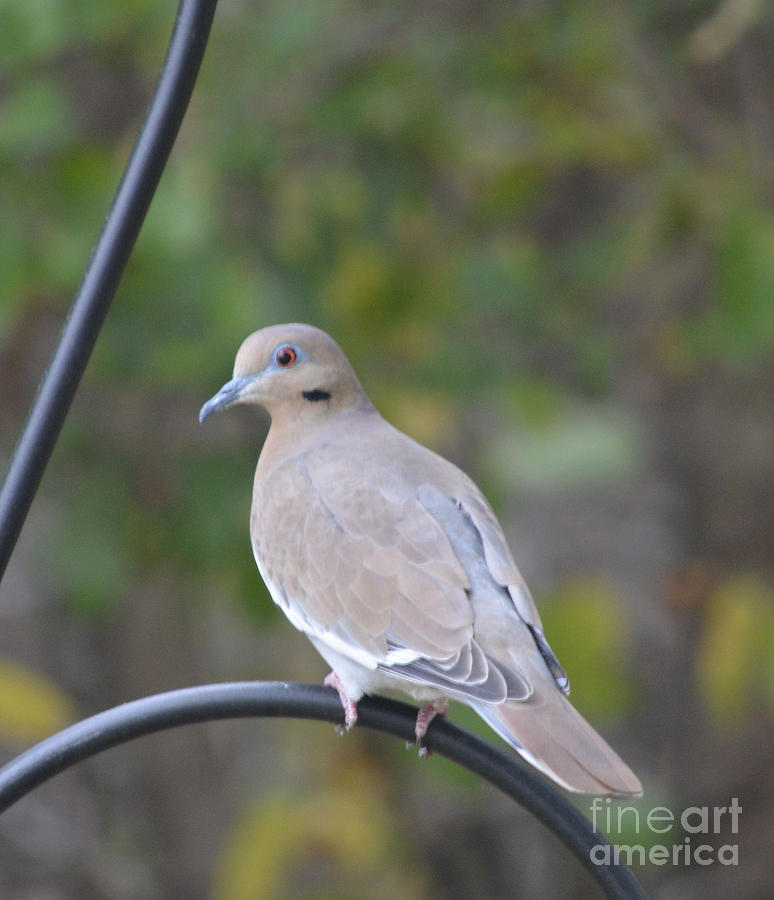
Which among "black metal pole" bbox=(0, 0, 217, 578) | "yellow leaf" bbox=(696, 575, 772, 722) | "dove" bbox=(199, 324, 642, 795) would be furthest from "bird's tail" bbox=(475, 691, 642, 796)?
"yellow leaf" bbox=(696, 575, 772, 722)

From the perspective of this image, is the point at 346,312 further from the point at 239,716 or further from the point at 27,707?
the point at 239,716

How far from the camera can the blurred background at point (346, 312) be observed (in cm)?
361

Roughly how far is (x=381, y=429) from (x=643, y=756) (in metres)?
3.99

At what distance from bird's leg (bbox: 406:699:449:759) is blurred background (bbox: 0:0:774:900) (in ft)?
5.29

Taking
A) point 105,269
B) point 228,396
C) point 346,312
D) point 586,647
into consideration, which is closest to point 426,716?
point 228,396

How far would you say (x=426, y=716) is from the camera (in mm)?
2059

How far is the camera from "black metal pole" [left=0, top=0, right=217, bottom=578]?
1.73m

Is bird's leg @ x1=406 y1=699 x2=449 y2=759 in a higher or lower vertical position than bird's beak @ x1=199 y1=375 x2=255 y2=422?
lower

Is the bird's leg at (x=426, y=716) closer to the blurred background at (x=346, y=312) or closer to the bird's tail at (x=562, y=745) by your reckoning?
the bird's tail at (x=562, y=745)

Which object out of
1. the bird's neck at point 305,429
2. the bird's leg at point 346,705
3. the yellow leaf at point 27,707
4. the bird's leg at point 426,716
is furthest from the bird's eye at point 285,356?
the yellow leaf at point 27,707

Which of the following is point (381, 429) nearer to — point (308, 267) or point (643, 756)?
point (308, 267)

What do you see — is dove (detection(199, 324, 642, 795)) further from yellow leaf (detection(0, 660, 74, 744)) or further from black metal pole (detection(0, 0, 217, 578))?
yellow leaf (detection(0, 660, 74, 744))

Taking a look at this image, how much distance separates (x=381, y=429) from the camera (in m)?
2.54

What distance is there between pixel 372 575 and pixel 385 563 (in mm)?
31
